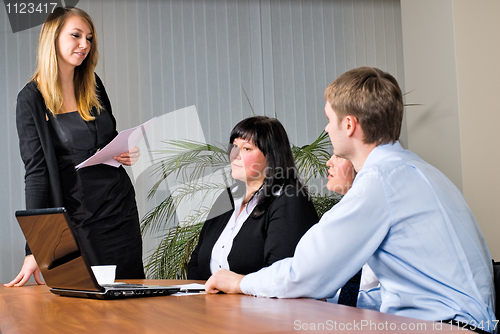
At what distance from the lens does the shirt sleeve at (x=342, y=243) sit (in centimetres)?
100

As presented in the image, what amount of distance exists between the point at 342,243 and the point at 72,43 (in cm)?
143

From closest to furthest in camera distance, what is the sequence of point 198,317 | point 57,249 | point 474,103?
point 198,317
point 57,249
point 474,103

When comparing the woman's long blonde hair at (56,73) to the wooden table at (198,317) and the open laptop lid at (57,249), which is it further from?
the wooden table at (198,317)

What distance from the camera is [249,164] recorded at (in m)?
1.99

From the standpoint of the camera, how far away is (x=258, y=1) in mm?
4289

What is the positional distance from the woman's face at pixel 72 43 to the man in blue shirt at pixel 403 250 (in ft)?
4.28

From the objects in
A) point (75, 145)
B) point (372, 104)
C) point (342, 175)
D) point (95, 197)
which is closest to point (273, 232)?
point (342, 175)

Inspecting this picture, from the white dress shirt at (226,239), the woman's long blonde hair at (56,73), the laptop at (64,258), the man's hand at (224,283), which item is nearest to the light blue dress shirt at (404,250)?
the man's hand at (224,283)

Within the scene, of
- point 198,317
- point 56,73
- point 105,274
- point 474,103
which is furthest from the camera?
point 474,103

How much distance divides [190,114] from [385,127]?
3212 mm

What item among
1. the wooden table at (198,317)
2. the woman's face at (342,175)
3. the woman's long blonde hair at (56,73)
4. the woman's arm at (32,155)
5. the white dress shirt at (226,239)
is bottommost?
the white dress shirt at (226,239)

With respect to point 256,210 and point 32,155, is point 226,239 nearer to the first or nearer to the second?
point 256,210

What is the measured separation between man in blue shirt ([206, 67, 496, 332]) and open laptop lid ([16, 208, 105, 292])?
0.40m

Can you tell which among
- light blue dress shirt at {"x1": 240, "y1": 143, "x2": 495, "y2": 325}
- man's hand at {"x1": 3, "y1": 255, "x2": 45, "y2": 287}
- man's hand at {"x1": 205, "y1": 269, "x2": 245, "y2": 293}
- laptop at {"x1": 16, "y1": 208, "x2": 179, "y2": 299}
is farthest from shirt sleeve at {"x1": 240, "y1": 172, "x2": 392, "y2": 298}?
man's hand at {"x1": 3, "y1": 255, "x2": 45, "y2": 287}
